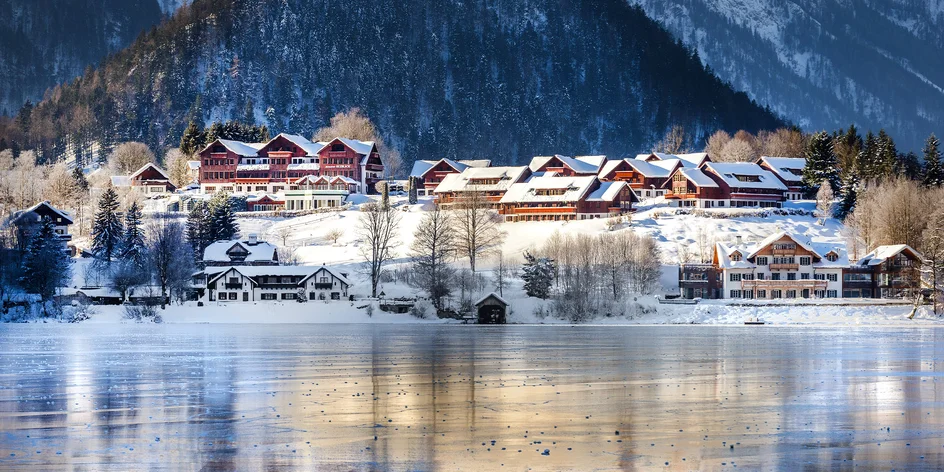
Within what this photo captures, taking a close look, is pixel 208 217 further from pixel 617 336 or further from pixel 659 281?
pixel 617 336

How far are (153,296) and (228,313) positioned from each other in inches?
286

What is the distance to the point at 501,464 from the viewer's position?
22859 millimetres

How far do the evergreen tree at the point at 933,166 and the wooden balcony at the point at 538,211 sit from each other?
37189 millimetres

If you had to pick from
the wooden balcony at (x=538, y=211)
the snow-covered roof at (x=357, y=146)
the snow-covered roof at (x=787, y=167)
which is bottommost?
the wooden balcony at (x=538, y=211)

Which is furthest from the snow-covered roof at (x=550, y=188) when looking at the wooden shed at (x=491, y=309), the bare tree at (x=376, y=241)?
the wooden shed at (x=491, y=309)

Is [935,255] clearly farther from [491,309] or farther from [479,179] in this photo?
[479,179]

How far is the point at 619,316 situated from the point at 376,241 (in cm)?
2775

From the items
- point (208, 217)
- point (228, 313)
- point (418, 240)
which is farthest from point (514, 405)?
point (208, 217)

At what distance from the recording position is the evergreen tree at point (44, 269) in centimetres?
9131

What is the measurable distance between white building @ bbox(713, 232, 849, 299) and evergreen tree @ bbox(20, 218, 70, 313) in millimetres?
52331


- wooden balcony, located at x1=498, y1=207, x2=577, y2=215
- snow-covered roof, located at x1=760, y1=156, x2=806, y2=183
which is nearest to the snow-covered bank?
wooden balcony, located at x1=498, y1=207, x2=577, y2=215

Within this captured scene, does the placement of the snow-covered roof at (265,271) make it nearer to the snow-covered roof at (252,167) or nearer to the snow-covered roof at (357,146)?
the snow-covered roof at (357,146)

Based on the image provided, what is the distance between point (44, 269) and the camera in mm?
91938

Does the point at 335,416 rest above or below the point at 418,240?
below
